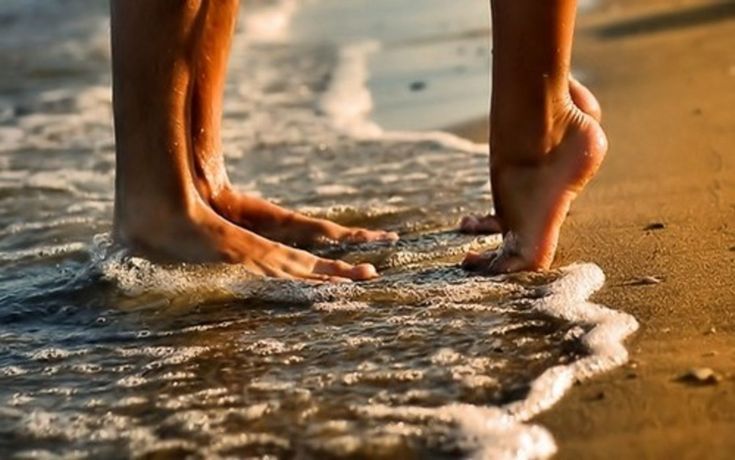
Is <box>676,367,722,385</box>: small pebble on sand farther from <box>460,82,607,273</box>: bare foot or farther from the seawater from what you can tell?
<box>460,82,607,273</box>: bare foot

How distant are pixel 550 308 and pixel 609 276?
237 mm

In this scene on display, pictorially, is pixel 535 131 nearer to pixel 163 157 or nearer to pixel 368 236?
pixel 368 236

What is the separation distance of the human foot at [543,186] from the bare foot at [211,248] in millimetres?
299

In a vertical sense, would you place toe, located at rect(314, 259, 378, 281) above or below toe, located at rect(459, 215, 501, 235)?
below

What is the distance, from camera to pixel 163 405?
6.62 feet

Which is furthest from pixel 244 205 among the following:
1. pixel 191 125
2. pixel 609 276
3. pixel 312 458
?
pixel 312 458

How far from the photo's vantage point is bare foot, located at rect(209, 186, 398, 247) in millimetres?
3002

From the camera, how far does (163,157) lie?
2.69 meters

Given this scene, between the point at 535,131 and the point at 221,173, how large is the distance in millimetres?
817

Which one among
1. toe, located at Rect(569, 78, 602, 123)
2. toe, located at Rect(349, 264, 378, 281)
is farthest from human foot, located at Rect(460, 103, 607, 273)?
toe, located at Rect(349, 264, 378, 281)

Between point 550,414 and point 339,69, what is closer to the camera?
point 550,414

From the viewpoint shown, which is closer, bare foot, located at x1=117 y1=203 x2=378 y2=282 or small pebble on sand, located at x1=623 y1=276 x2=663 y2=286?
small pebble on sand, located at x1=623 y1=276 x2=663 y2=286

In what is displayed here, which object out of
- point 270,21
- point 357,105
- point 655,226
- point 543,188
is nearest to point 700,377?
point 543,188

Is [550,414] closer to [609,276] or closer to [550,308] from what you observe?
[550,308]
